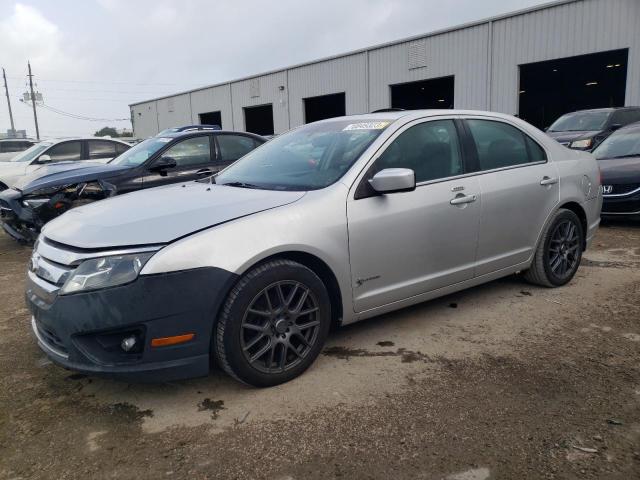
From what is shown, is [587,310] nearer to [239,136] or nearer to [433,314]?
[433,314]

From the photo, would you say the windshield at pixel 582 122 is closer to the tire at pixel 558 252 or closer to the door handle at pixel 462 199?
the tire at pixel 558 252

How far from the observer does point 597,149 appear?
8625 mm

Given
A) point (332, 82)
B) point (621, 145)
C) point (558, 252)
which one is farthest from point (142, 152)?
point (332, 82)

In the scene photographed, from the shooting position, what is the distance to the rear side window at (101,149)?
412 inches

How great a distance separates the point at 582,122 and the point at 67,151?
1120cm

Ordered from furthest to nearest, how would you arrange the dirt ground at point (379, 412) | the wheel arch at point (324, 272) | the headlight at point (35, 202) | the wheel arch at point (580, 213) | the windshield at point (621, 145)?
the windshield at point (621, 145) → the headlight at point (35, 202) → the wheel arch at point (580, 213) → the wheel arch at point (324, 272) → the dirt ground at point (379, 412)

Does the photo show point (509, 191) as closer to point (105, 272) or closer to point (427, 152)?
point (427, 152)

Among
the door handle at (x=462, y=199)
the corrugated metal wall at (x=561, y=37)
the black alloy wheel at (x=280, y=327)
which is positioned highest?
the corrugated metal wall at (x=561, y=37)

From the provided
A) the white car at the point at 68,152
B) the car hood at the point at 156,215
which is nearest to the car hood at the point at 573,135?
the white car at the point at 68,152

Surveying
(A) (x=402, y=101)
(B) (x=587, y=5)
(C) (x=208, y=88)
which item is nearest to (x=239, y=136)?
(B) (x=587, y=5)

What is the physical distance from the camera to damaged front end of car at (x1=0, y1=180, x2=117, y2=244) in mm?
6344

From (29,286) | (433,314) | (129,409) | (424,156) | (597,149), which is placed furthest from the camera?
(597,149)

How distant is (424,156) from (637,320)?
204cm

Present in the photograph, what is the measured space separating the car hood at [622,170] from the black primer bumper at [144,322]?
6618 mm
